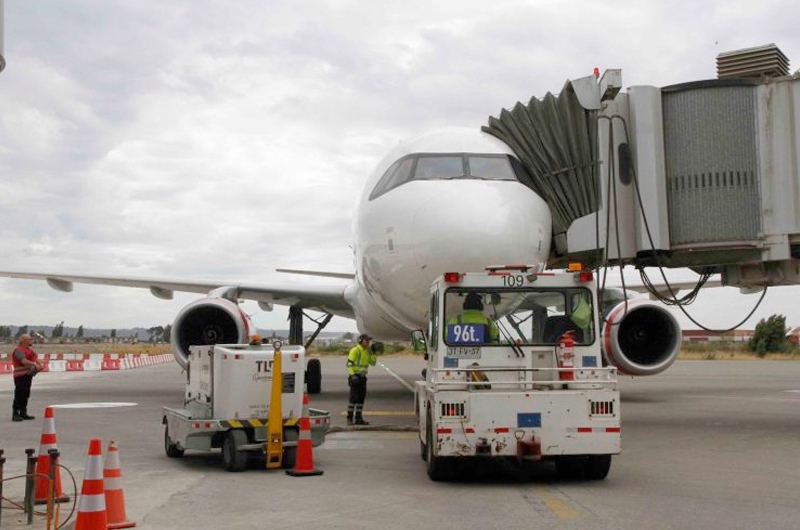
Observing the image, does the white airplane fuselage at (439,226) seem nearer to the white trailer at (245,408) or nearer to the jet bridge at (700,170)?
the jet bridge at (700,170)

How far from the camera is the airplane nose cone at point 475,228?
30.4 ft

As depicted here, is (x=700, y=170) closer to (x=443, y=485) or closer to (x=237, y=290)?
(x=443, y=485)

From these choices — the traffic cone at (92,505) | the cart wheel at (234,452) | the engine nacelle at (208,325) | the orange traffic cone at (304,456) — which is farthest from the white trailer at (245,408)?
the engine nacelle at (208,325)

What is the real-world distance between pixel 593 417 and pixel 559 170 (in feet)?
16.5

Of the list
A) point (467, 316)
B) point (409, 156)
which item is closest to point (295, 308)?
point (409, 156)

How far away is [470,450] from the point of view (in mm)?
7043

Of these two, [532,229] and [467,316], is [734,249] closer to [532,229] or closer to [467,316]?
[532,229]

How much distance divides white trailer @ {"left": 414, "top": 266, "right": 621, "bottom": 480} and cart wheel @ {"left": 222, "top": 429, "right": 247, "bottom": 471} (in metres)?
1.69

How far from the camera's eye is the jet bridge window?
779cm

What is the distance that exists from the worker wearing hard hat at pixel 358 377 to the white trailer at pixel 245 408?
2.75m

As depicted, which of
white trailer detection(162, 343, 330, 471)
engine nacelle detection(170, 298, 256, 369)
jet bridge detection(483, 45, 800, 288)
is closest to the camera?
white trailer detection(162, 343, 330, 471)

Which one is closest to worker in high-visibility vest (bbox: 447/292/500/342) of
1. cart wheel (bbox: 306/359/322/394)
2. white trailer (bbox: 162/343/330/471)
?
white trailer (bbox: 162/343/330/471)

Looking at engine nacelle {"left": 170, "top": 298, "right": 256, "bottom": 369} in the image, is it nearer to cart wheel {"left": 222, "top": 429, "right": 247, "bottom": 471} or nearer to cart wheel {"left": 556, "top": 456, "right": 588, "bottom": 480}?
cart wheel {"left": 222, "top": 429, "right": 247, "bottom": 471}

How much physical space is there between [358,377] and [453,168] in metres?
3.17
